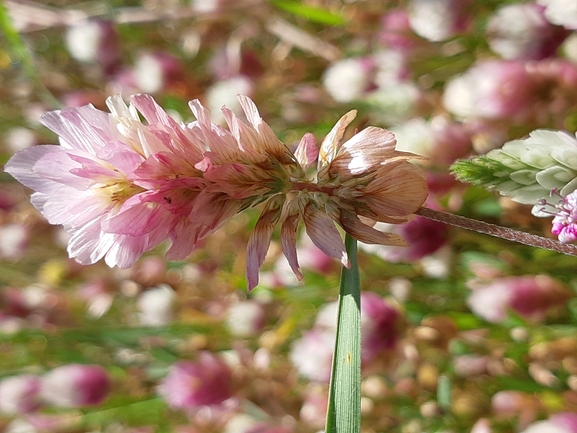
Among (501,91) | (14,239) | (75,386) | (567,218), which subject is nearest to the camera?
Result: (567,218)

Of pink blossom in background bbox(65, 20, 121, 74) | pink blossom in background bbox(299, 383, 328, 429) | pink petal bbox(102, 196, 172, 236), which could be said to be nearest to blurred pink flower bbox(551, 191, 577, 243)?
pink petal bbox(102, 196, 172, 236)

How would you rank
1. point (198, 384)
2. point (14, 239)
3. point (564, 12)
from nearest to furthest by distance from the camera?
point (564, 12) → point (198, 384) → point (14, 239)

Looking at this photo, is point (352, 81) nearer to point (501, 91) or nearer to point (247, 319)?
point (501, 91)

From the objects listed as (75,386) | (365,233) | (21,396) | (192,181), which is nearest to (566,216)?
(365,233)

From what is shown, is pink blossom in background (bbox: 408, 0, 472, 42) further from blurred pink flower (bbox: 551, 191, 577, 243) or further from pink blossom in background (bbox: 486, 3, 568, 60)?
blurred pink flower (bbox: 551, 191, 577, 243)

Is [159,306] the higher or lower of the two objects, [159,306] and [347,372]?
the lower

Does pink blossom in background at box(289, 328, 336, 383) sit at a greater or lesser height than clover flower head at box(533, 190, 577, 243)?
lesser
